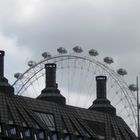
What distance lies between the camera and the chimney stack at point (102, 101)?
483 ft

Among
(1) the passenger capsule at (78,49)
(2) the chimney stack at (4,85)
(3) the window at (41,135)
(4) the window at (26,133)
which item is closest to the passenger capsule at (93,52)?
(1) the passenger capsule at (78,49)

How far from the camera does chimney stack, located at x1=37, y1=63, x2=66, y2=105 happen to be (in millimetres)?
136625

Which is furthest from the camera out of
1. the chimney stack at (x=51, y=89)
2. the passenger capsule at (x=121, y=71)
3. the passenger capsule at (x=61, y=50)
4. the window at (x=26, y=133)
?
the passenger capsule at (x=121, y=71)

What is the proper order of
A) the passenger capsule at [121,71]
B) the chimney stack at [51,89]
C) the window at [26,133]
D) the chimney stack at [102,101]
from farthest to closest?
the passenger capsule at [121,71], the chimney stack at [102,101], the chimney stack at [51,89], the window at [26,133]

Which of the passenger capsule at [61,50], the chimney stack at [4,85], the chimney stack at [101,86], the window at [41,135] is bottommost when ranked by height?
the window at [41,135]

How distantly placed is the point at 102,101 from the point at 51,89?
48.6 feet

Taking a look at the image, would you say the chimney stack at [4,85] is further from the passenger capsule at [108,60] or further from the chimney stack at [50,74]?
the passenger capsule at [108,60]

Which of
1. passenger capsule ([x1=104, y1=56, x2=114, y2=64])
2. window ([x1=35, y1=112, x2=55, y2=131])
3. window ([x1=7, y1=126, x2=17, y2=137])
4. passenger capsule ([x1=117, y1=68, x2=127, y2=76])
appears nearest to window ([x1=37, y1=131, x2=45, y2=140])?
window ([x1=35, y1=112, x2=55, y2=131])

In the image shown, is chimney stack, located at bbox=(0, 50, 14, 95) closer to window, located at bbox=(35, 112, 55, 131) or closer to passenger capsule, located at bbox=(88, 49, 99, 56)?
window, located at bbox=(35, 112, 55, 131)

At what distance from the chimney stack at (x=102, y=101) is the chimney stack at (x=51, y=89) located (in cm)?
1217

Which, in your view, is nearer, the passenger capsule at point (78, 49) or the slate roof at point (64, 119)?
the slate roof at point (64, 119)

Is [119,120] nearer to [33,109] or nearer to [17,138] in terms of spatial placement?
[33,109]

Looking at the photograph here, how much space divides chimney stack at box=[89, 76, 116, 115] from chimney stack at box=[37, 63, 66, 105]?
12.2 metres

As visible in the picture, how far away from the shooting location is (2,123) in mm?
114750
